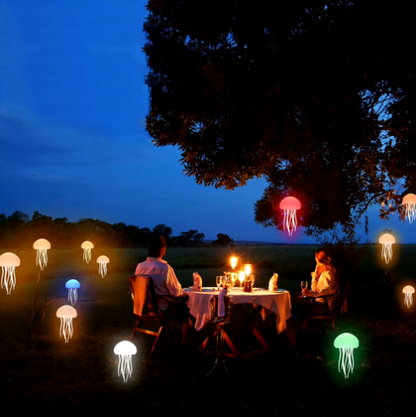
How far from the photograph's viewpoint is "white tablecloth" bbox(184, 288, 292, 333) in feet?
17.1

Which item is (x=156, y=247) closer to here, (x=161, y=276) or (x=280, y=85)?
(x=161, y=276)

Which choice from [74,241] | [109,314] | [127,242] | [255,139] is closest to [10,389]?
[255,139]

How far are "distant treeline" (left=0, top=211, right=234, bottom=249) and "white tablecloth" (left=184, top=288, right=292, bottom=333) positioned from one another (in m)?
24.7

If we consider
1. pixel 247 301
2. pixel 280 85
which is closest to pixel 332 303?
pixel 247 301

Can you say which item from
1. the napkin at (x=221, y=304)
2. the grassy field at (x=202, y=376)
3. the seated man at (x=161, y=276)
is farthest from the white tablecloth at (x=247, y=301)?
the napkin at (x=221, y=304)

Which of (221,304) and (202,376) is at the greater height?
(221,304)

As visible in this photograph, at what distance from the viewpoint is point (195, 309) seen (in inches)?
209

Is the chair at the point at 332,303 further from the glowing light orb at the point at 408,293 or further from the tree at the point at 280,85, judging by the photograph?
the glowing light orb at the point at 408,293

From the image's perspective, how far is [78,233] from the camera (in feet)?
108

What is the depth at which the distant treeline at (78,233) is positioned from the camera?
1209 inches

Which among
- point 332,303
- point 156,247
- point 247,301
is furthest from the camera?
point 332,303

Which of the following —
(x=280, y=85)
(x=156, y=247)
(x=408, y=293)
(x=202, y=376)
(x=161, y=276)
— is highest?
(x=280, y=85)

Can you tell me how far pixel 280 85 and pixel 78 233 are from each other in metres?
28.8

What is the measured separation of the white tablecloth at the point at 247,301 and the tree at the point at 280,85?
2136 mm
